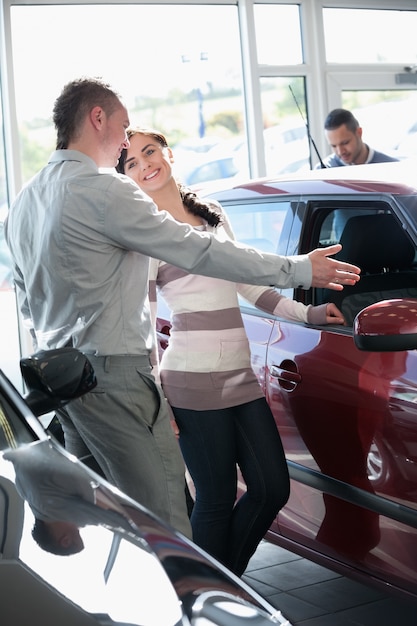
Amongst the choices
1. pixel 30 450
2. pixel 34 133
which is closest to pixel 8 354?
pixel 34 133

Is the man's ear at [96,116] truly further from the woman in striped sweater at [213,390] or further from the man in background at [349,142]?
the man in background at [349,142]

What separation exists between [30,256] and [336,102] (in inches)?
257

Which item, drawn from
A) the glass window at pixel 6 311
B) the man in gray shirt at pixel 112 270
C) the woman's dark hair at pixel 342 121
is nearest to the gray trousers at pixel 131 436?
the man in gray shirt at pixel 112 270

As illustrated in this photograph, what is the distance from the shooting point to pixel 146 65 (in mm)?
8055

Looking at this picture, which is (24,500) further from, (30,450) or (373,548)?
(373,548)

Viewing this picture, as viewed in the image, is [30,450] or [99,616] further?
[30,450]

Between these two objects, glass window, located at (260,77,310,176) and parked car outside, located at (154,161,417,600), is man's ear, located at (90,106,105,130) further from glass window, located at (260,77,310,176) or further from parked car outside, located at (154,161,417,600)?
glass window, located at (260,77,310,176)

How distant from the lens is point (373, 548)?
281cm

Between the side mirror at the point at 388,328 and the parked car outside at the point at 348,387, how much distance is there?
2cm

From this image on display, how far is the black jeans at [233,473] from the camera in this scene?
2941 mm

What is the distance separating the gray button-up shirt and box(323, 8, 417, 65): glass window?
656 centimetres

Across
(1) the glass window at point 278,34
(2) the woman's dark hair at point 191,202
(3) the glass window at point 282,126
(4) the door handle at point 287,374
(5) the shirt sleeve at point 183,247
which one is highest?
(1) the glass window at point 278,34

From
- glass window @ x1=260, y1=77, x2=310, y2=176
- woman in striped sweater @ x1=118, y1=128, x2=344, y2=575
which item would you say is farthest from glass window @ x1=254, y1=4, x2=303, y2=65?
woman in striped sweater @ x1=118, y1=128, x2=344, y2=575

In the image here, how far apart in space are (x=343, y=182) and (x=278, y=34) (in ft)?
18.8
